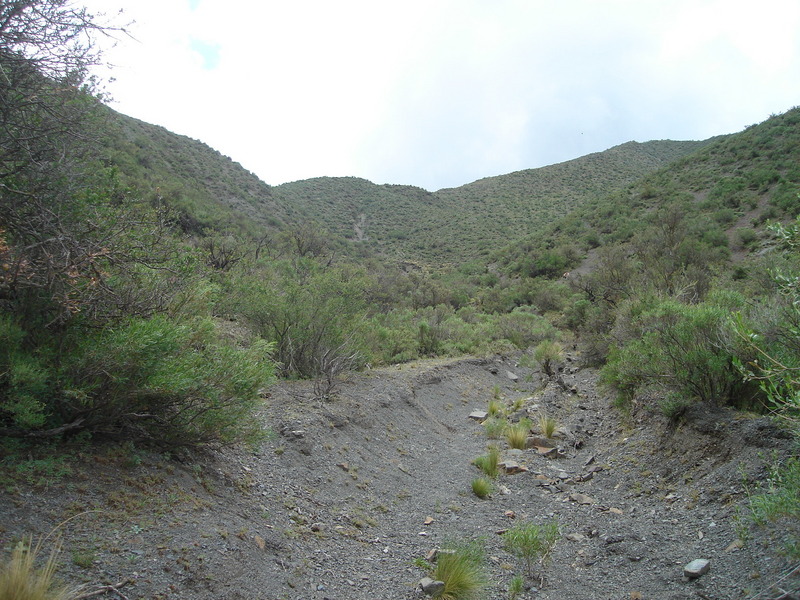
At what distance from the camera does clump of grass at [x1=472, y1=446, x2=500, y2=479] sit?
7.66 metres

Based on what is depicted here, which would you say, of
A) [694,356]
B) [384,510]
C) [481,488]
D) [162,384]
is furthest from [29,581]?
[694,356]

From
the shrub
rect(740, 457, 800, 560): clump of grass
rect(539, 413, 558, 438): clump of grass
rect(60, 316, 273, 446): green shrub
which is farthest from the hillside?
rect(740, 457, 800, 560): clump of grass

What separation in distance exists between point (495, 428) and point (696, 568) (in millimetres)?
6210

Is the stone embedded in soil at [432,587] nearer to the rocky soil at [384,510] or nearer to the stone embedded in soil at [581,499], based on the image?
the rocky soil at [384,510]

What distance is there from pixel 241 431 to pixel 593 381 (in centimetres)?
1098

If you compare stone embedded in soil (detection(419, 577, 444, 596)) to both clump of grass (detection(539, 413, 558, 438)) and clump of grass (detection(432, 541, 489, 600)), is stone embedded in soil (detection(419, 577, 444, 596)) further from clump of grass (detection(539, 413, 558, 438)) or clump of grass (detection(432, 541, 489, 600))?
clump of grass (detection(539, 413, 558, 438))

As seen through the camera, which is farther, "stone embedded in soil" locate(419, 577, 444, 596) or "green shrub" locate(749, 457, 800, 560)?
"stone embedded in soil" locate(419, 577, 444, 596)

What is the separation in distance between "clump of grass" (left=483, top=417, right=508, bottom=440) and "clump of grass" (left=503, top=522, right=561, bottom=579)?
187 inches

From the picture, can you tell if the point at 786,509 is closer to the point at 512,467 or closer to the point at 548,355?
the point at 512,467

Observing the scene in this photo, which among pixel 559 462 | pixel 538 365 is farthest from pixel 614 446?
pixel 538 365

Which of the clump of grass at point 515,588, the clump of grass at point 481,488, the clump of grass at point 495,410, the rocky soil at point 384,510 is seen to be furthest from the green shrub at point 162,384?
the clump of grass at point 495,410

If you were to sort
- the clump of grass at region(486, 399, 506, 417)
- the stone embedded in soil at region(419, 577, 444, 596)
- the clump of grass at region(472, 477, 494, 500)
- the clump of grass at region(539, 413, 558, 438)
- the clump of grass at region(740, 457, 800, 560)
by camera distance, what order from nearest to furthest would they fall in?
the clump of grass at region(740, 457, 800, 560)
the stone embedded in soil at region(419, 577, 444, 596)
the clump of grass at region(472, 477, 494, 500)
the clump of grass at region(539, 413, 558, 438)
the clump of grass at region(486, 399, 506, 417)

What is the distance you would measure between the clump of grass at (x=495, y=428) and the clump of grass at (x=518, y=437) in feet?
1.37

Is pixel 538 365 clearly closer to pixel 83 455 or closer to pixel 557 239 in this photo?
pixel 83 455
